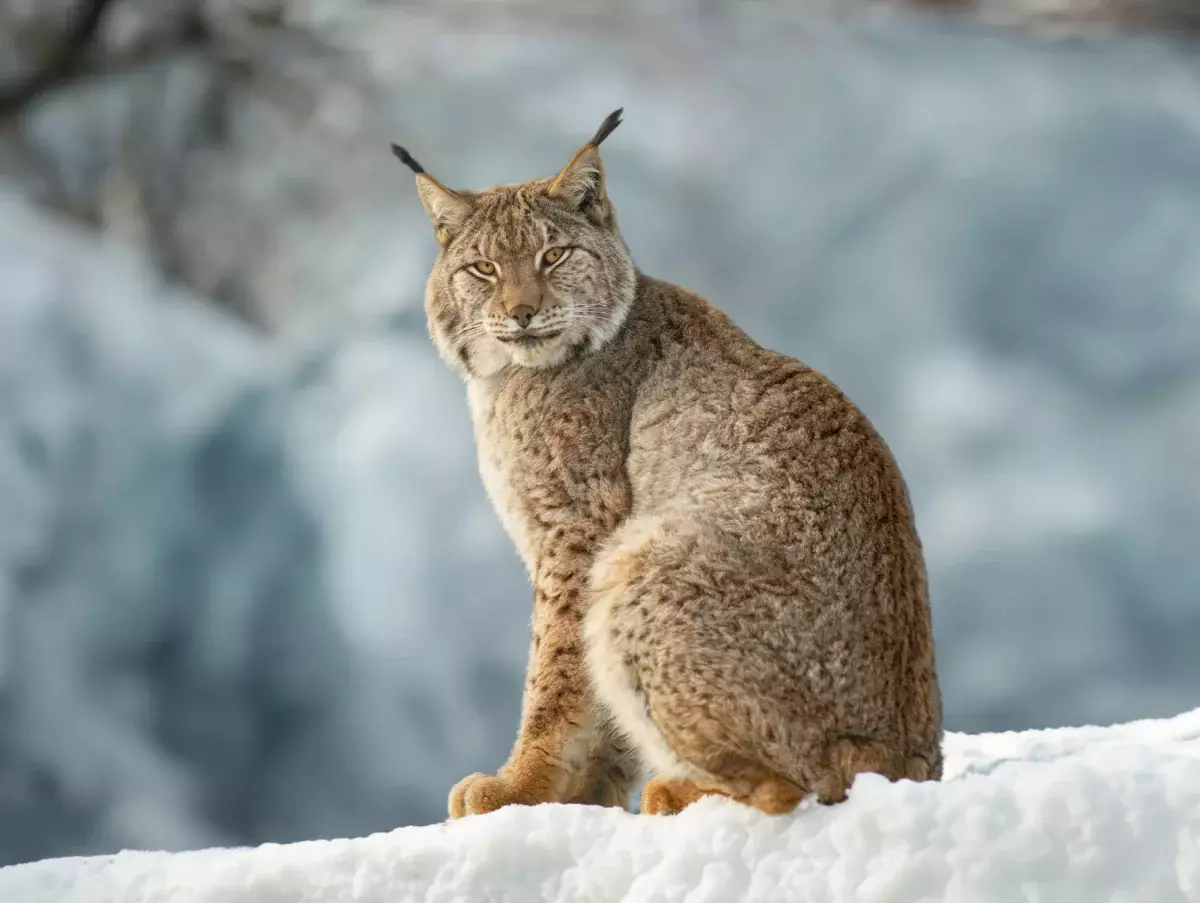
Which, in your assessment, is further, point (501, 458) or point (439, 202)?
point (439, 202)

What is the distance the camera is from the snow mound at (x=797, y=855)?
13.6 ft

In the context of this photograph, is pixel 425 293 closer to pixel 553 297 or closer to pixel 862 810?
pixel 553 297

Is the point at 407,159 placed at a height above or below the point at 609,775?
above

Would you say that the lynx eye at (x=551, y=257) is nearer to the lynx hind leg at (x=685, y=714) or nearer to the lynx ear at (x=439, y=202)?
the lynx ear at (x=439, y=202)

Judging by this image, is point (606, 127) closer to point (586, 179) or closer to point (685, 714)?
point (586, 179)

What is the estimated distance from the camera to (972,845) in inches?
166

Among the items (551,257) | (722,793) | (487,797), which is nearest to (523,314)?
(551,257)

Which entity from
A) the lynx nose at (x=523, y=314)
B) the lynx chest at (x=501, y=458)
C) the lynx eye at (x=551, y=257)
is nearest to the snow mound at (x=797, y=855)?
the lynx chest at (x=501, y=458)

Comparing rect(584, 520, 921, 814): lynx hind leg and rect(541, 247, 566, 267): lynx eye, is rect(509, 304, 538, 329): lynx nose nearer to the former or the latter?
rect(541, 247, 566, 267): lynx eye

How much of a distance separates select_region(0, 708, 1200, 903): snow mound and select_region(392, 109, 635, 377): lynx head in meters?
2.01

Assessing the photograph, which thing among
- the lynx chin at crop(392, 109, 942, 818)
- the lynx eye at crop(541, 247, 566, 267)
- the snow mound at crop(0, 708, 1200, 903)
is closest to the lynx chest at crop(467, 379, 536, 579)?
the lynx chin at crop(392, 109, 942, 818)

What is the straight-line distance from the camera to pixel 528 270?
5781mm

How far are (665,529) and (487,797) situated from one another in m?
1.21

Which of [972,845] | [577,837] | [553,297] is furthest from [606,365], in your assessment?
[972,845]
